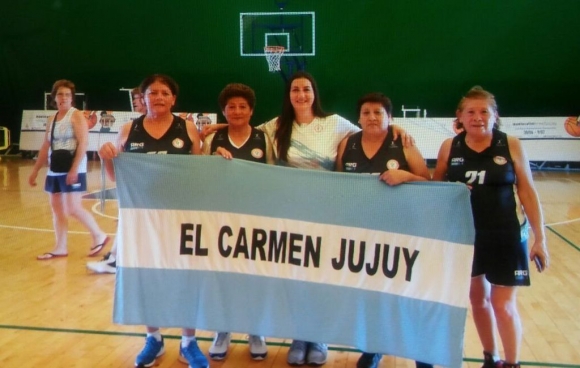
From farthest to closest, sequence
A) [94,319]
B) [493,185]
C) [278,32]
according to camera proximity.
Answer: [278,32] → [94,319] → [493,185]

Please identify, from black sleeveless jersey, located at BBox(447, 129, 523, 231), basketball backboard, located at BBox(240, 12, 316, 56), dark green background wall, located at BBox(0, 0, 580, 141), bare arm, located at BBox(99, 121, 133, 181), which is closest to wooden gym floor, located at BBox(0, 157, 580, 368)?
black sleeveless jersey, located at BBox(447, 129, 523, 231)

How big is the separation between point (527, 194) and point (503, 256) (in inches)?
12.7

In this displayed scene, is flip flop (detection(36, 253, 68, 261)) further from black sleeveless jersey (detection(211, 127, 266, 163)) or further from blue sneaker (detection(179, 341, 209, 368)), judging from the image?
black sleeveless jersey (detection(211, 127, 266, 163))

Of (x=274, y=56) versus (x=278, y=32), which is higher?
(x=278, y=32)

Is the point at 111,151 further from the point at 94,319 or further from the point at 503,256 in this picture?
the point at 503,256

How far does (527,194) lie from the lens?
9.28 feet

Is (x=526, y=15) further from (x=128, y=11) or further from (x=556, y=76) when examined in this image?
(x=128, y=11)

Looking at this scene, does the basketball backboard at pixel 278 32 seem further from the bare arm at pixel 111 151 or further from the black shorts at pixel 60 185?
the bare arm at pixel 111 151

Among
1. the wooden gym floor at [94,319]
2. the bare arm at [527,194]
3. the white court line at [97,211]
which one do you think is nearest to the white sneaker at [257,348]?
the wooden gym floor at [94,319]

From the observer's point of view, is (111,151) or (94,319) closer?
(111,151)

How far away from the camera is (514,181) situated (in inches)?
111

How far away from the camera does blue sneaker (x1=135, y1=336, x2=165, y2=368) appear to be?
10.5 feet

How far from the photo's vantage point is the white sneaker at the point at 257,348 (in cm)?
333

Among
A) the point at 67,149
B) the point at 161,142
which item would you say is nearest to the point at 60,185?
the point at 67,149
